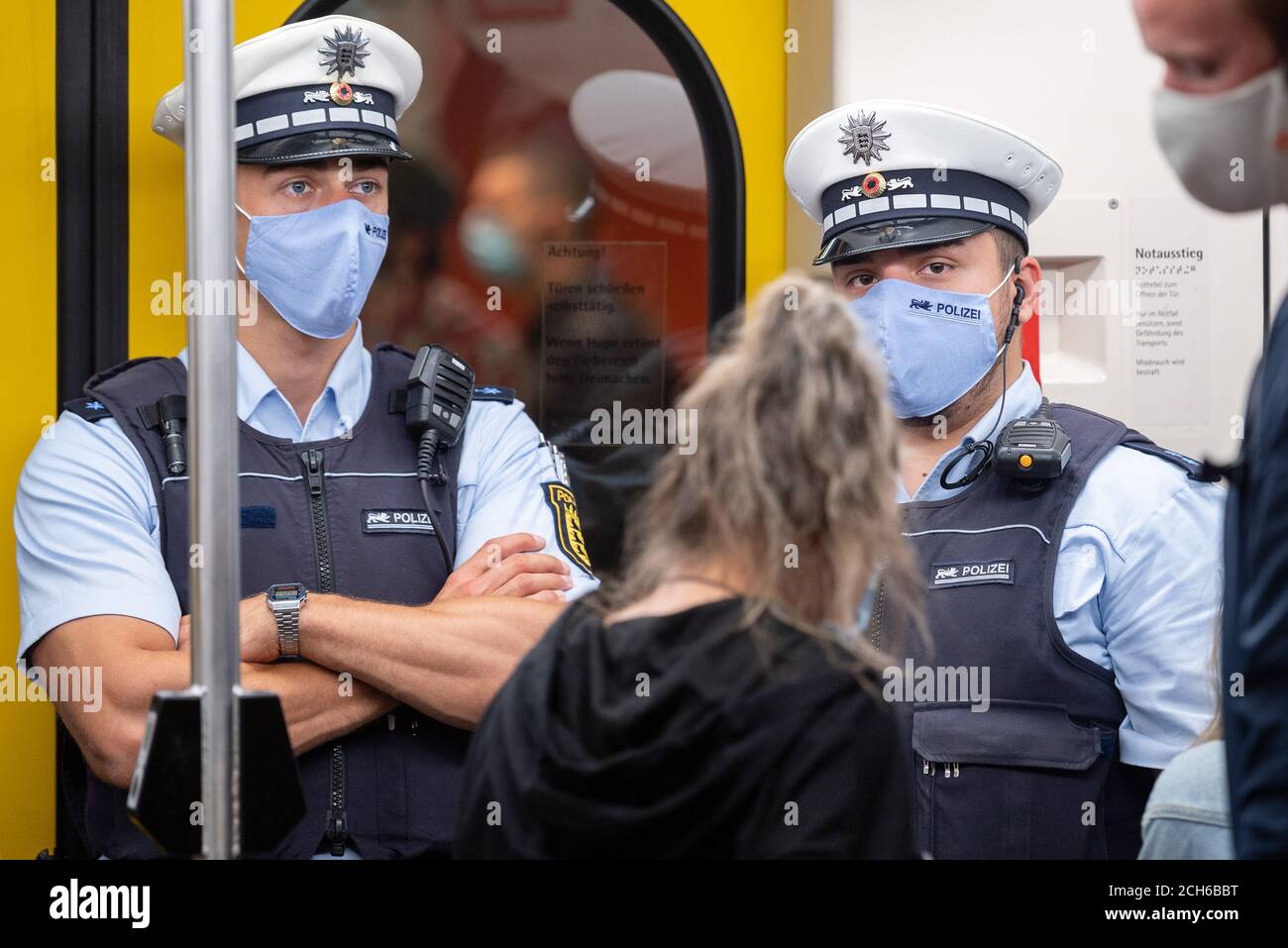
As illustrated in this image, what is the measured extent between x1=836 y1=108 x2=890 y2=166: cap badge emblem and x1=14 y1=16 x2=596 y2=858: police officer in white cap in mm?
785

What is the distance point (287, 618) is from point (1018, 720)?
116 centimetres

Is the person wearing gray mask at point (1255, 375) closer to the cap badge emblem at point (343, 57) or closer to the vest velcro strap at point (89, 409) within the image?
the cap badge emblem at point (343, 57)

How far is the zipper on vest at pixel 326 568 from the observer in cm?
215

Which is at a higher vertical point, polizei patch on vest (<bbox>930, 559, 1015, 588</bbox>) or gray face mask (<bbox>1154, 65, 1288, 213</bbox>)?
gray face mask (<bbox>1154, 65, 1288, 213</bbox>)

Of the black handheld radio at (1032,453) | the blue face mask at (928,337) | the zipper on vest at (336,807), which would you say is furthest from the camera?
the blue face mask at (928,337)

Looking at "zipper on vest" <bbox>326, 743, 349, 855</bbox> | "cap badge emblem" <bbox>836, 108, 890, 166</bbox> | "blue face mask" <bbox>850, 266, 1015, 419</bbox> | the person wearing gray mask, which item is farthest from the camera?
"cap badge emblem" <bbox>836, 108, 890, 166</bbox>

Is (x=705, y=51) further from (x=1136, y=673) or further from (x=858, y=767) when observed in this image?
(x=858, y=767)

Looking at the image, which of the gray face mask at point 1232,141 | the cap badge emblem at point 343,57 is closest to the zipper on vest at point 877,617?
the gray face mask at point 1232,141

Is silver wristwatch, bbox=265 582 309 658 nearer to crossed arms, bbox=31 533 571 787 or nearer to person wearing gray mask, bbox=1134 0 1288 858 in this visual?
crossed arms, bbox=31 533 571 787

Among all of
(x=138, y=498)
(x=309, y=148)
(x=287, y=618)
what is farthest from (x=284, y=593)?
(x=309, y=148)

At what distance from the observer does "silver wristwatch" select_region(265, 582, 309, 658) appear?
206 cm

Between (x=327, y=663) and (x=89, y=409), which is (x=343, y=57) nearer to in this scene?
(x=89, y=409)

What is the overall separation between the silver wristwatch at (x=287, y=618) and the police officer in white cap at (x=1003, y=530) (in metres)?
0.93

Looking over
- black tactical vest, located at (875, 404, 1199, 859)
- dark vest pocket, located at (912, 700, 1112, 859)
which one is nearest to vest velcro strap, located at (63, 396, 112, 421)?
black tactical vest, located at (875, 404, 1199, 859)
